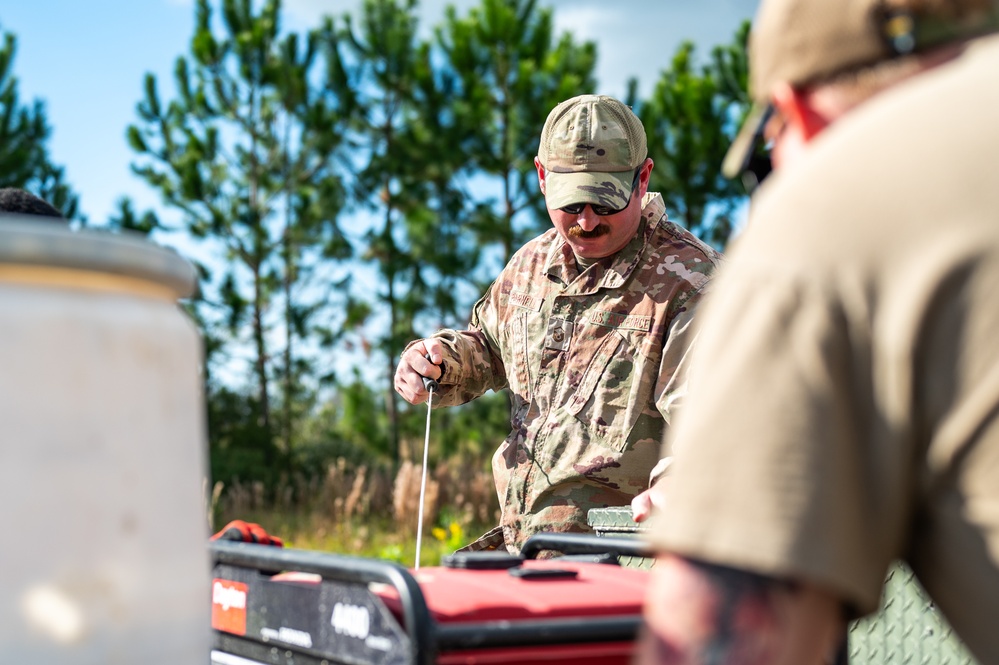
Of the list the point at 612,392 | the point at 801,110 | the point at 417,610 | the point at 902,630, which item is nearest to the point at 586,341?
the point at 612,392

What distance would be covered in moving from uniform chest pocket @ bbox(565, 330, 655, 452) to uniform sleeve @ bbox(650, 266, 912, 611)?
7.79 feet

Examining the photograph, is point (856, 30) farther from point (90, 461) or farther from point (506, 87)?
point (506, 87)

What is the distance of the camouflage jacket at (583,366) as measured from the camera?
132 inches

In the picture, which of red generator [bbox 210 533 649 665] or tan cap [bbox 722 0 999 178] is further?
red generator [bbox 210 533 649 665]

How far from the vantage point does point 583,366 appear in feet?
11.4

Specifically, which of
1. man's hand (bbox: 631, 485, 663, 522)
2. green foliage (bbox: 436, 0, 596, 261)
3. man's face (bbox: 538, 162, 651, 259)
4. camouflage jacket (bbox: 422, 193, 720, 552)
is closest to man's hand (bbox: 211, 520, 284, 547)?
man's hand (bbox: 631, 485, 663, 522)

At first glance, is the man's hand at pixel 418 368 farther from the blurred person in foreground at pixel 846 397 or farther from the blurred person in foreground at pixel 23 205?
the blurred person in foreground at pixel 846 397

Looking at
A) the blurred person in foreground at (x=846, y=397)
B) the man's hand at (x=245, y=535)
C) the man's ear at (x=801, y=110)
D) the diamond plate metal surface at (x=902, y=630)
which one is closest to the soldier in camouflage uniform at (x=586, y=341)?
the diamond plate metal surface at (x=902, y=630)

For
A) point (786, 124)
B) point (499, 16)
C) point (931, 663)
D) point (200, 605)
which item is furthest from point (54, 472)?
point (499, 16)

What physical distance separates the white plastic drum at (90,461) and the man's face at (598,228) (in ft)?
7.86

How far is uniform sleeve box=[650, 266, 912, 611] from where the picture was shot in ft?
3.02

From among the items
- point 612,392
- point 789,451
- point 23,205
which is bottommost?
point 789,451

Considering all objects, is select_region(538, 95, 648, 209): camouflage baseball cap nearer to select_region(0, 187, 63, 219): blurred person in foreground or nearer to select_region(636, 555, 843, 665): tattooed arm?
select_region(0, 187, 63, 219): blurred person in foreground

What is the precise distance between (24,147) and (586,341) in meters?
14.9
